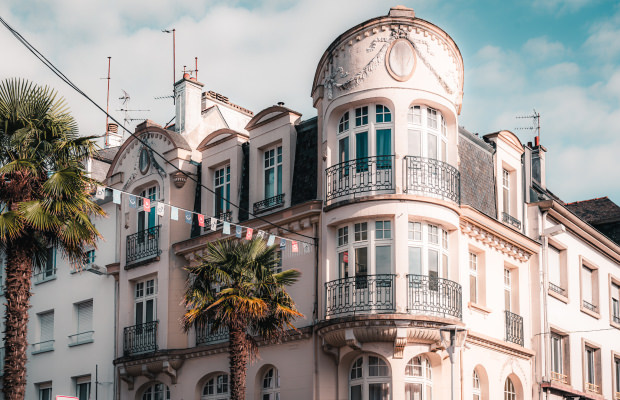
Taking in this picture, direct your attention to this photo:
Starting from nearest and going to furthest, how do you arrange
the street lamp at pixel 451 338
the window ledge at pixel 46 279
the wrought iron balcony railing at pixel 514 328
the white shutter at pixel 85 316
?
1. the street lamp at pixel 451 338
2. the wrought iron balcony railing at pixel 514 328
3. the white shutter at pixel 85 316
4. the window ledge at pixel 46 279

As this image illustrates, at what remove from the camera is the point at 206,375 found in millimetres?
28750

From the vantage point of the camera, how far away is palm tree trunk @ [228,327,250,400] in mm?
22938

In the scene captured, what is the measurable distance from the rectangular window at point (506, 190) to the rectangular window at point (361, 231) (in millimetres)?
5938

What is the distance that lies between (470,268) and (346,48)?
6750 mm

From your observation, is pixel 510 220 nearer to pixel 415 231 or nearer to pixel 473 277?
pixel 473 277

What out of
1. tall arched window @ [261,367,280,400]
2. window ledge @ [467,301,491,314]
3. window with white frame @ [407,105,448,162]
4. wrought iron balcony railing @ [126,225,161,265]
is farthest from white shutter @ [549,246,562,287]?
wrought iron balcony railing @ [126,225,161,265]

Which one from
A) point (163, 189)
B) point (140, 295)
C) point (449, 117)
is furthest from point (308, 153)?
point (140, 295)

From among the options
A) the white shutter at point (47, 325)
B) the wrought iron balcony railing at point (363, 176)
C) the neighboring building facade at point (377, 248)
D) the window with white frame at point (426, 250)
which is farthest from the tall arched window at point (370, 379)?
the white shutter at point (47, 325)

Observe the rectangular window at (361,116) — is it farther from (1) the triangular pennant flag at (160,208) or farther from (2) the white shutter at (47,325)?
(2) the white shutter at (47,325)

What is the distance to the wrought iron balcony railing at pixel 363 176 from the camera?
2538 centimetres

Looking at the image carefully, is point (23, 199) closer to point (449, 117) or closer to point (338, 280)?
point (338, 280)

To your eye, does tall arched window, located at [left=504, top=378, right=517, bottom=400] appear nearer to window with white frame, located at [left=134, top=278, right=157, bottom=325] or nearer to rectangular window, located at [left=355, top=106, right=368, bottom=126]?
rectangular window, located at [left=355, top=106, right=368, bottom=126]

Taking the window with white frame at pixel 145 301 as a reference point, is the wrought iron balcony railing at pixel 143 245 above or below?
above

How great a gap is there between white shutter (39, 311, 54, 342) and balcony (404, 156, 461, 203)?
15926 mm
